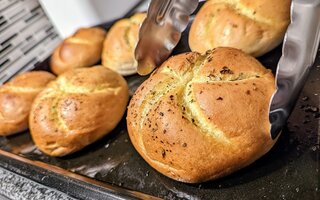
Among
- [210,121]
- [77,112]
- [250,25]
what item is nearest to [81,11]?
[77,112]

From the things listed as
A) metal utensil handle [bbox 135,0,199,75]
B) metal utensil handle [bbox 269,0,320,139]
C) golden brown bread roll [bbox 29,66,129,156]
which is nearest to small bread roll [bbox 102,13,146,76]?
golden brown bread roll [bbox 29,66,129,156]

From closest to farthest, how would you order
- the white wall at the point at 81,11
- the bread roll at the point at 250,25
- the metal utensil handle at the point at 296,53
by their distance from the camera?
1. the metal utensil handle at the point at 296,53
2. the bread roll at the point at 250,25
3. the white wall at the point at 81,11

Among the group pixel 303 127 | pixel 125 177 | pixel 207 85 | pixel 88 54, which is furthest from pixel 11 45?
pixel 303 127

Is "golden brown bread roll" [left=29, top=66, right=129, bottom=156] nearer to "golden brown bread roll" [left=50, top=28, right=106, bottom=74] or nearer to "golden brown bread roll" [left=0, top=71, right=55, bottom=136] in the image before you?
"golden brown bread roll" [left=0, top=71, right=55, bottom=136]

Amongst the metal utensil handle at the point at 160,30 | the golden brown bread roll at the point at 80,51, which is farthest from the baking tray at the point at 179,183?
the golden brown bread roll at the point at 80,51

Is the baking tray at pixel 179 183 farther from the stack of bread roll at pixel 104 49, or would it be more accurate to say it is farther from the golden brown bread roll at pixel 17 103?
the stack of bread roll at pixel 104 49

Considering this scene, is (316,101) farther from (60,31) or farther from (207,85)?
(60,31)

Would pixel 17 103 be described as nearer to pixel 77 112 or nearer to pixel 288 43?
pixel 77 112
